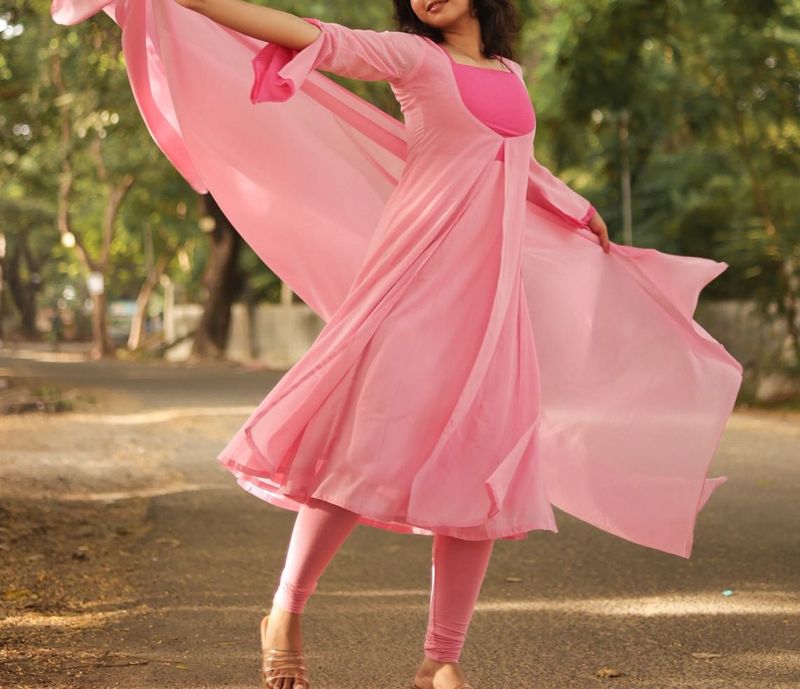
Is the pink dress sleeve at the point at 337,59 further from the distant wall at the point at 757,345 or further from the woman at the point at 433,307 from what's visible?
the distant wall at the point at 757,345

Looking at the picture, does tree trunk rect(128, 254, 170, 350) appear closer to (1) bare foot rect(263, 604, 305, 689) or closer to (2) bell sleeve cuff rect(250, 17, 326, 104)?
(1) bare foot rect(263, 604, 305, 689)

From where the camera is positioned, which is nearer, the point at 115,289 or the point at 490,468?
the point at 490,468

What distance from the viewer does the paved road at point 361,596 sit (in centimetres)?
384

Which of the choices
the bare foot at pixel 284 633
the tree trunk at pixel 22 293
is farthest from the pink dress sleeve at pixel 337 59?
the tree trunk at pixel 22 293

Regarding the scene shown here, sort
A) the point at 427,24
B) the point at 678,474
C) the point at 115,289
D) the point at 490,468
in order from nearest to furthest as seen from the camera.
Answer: the point at 490,468 < the point at 427,24 < the point at 678,474 < the point at 115,289

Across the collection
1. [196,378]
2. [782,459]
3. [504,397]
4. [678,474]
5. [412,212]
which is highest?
[412,212]

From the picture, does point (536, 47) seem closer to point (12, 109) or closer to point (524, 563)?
point (12, 109)

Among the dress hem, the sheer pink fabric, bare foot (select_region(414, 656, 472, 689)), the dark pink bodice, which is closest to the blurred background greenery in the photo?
the sheer pink fabric

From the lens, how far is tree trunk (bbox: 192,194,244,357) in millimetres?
33906

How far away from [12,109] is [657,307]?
26.5 m

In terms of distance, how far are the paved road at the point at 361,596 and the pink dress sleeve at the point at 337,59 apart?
1.59 meters

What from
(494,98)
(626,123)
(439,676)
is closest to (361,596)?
(439,676)

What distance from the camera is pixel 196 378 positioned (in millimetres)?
23906

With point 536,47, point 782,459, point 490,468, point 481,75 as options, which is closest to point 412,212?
point 481,75
